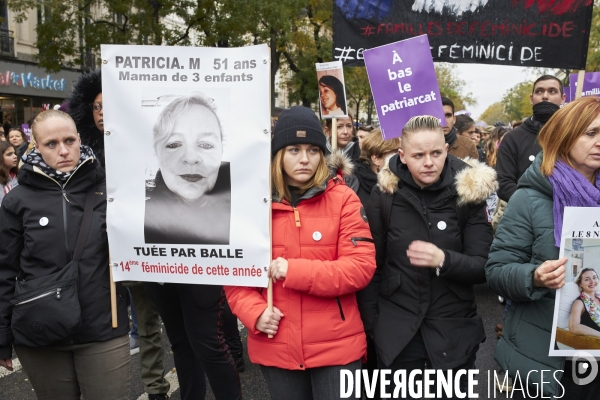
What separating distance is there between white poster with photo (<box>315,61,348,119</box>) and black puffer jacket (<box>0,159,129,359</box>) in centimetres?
276

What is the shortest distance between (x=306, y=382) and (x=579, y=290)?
1.24 metres

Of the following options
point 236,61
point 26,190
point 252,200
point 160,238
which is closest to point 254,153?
point 252,200

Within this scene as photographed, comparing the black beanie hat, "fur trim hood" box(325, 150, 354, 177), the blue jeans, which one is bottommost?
the blue jeans

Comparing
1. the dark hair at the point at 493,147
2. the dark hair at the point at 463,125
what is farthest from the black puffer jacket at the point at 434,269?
the dark hair at the point at 463,125

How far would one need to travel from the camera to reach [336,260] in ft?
7.93

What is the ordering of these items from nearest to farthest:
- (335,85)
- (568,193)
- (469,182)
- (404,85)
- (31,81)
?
(568,193)
(469,182)
(404,85)
(335,85)
(31,81)

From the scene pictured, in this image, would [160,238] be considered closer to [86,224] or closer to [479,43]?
[86,224]

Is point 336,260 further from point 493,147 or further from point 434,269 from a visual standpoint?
point 493,147

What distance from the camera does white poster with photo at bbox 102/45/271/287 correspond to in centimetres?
248

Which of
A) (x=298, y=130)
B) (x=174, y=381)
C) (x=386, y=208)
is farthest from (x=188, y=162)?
(x=174, y=381)

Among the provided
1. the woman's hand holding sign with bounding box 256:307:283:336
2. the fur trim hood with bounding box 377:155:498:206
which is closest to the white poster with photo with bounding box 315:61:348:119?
the fur trim hood with bounding box 377:155:498:206

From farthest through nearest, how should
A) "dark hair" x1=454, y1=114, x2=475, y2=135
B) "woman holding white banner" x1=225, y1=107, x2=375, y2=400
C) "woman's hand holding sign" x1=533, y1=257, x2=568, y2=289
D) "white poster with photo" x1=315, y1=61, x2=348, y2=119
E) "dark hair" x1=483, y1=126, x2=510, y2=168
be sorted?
"dark hair" x1=454, y1=114, x2=475, y2=135, "dark hair" x1=483, y1=126, x2=510, y2=168, "white poster with photo" x1=315, y1=61, x2=348, y2=119, "woman holding white banner" x1=225, y1=107, x2=375, y2=400, "woman's hand holding sign" x1=533, y1=257, x2=568, y2=289

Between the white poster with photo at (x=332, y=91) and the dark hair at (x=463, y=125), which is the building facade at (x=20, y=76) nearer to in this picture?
the dark hair at (x=463, y=125)

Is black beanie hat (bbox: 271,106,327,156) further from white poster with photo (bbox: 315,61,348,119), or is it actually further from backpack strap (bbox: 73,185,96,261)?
white poster with photo (bbox: 315,61,348,119)
